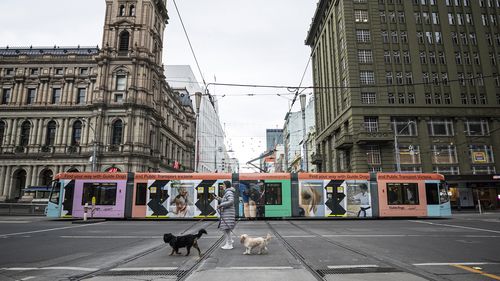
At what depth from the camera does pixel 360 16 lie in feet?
134

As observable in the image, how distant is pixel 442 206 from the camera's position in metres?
21.5

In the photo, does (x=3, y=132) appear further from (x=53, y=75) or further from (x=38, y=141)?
(x=53, y=75)

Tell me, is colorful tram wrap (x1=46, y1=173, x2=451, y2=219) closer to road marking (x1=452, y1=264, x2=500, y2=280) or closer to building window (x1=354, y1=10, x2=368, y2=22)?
road marking (x1=452, y1=264, x2=500, y2=280)

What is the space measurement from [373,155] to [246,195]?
22960mm

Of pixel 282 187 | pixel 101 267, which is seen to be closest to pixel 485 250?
pixel 101 267

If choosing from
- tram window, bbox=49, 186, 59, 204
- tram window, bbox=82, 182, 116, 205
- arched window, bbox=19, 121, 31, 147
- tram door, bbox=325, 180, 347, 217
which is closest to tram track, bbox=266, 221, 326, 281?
tram door, bbox=325, 180, 347, 217

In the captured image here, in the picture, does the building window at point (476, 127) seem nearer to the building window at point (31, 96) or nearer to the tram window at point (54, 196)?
the tram window at point (54, 196)

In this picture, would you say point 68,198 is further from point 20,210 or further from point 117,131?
point 117,131

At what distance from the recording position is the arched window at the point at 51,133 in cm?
4453

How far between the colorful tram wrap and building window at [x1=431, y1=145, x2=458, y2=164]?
62.6 ft

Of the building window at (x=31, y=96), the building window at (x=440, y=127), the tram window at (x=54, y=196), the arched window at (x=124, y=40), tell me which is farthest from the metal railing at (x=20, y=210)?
the building window at (x=440, y=127)

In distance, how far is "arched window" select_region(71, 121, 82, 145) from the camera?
144ft

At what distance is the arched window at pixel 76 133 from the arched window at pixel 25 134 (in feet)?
23.4

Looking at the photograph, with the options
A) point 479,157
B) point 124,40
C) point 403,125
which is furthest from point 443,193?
point 124,40
